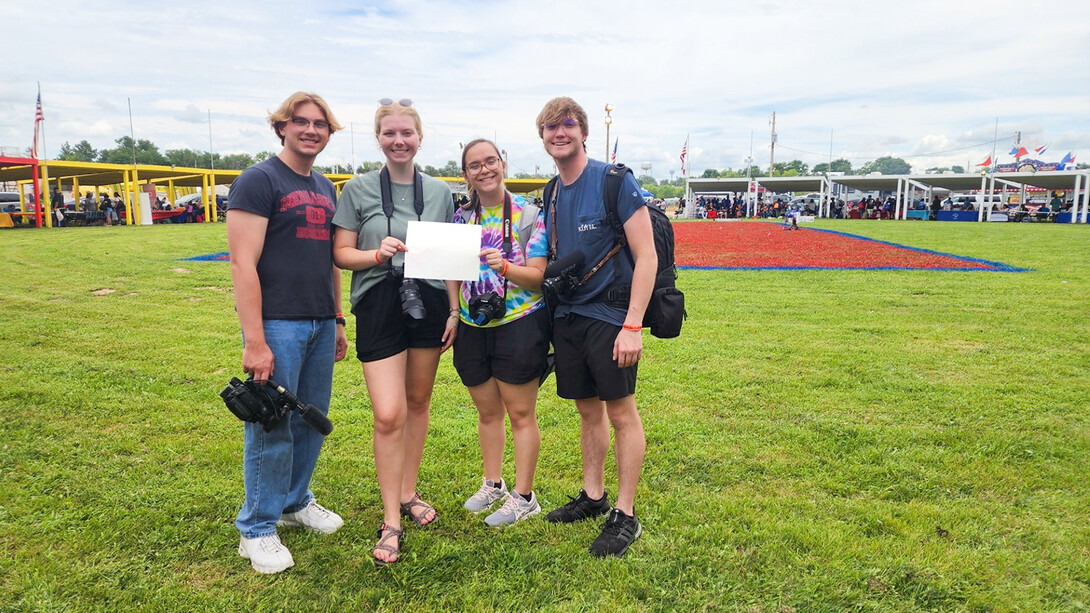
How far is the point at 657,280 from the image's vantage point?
2.95 m

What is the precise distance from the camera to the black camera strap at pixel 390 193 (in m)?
2.86

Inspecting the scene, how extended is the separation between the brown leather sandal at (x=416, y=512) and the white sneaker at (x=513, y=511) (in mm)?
285

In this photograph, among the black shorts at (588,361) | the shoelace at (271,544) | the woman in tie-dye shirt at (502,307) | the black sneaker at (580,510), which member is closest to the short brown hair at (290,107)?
the woman in tie-dye shirt at (502,307)

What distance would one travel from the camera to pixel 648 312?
2.94 metres

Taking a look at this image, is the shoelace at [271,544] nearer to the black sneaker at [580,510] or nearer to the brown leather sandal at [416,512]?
the brown leather sandal at [416,512]

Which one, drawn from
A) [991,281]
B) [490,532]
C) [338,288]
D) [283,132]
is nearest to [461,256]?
[338,288]

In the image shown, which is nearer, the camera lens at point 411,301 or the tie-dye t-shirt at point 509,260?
the camera lens at point 411,301

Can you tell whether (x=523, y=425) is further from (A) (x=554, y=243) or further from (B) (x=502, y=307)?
(A) (x=554, y=243)

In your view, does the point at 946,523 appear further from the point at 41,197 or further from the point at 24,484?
the point at 41,197

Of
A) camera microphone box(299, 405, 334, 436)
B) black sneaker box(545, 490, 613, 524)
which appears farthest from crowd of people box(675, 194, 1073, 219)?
camera microphone box(299, 405, 334, 436)

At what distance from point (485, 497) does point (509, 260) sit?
1.33 meters

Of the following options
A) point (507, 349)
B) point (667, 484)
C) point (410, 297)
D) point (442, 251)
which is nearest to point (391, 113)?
point (442, 251)

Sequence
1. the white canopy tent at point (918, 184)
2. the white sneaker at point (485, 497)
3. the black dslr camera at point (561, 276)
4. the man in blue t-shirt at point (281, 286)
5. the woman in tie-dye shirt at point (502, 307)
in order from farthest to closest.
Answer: the white canopy tent at point (918, 184) → the white sneaker at point (485, 497) → the woman in tie-dye shirt at point (502, 307) → the black dslr camera at point (561, 276) → the man in blue t-shirt at point (281, 286)

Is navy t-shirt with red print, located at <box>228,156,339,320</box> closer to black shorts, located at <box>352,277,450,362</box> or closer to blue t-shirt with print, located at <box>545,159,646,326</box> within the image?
black shorts, located at <box>352,277,450,362</box>
